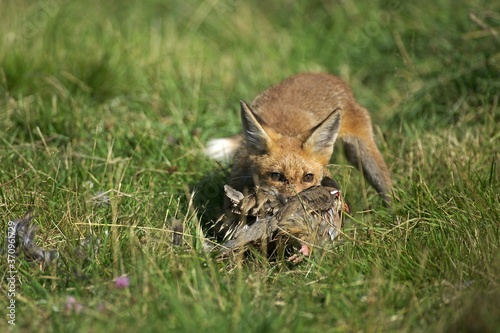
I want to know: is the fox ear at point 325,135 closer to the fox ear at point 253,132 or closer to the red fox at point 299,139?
the red fox at point 299,139

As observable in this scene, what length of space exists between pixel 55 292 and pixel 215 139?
2.59 metres

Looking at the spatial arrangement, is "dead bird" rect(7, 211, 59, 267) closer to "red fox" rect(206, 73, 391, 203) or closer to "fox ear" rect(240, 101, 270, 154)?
"red fox" rect(206, 73, 391, 203)

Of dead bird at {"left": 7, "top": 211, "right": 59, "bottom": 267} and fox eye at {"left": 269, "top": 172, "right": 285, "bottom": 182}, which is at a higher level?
fox eye at {"left": 269, "top": 172, "right": 285, "bottom": 182}

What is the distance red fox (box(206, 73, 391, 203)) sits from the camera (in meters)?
4.66

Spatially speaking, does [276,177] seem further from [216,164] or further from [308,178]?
[216,164]

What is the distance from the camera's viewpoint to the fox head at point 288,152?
182 inches

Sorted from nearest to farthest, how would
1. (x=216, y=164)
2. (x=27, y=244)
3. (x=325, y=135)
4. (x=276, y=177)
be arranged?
(x=27, y=244)
(x=276, y=177)
(x=325, y=135)
(x=216, y=164)

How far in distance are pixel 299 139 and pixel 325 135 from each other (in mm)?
196

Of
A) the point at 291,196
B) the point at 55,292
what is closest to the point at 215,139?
the point at 291,196

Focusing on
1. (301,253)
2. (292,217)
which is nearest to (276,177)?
(292,217)

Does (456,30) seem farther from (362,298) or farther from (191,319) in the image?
(191,319)

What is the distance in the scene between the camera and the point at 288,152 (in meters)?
4.72

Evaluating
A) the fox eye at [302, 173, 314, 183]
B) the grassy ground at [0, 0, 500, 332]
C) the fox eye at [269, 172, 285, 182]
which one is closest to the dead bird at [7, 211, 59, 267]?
the grassy ground at [0, 0, 500, 332]

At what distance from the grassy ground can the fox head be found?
1.03 feet
